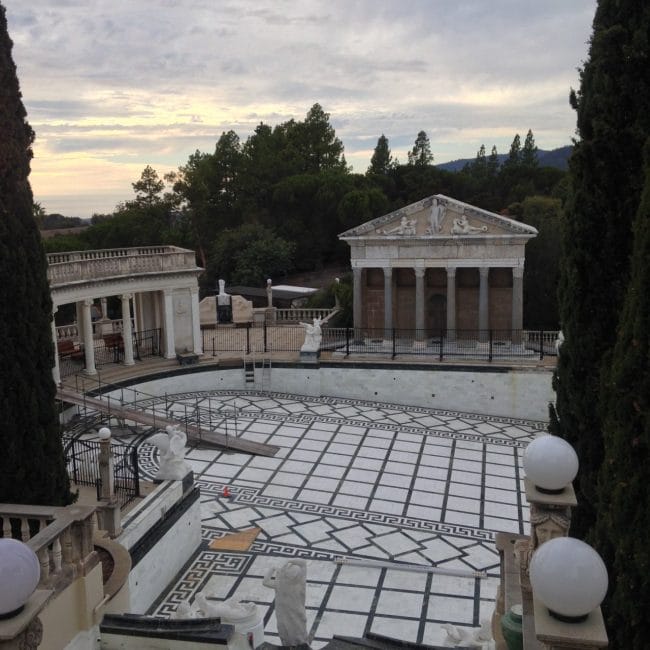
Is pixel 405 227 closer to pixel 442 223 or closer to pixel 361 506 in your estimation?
pixel 442 223

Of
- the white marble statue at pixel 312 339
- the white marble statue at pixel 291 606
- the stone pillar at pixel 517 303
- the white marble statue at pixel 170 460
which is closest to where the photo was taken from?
the white marble statue at pixel 291 606

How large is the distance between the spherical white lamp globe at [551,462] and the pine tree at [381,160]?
2186 inches

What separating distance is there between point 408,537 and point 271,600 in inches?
133

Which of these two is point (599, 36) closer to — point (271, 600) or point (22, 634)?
point (22, 634)

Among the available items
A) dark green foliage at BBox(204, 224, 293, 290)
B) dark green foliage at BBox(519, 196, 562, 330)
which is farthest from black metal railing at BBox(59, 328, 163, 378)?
dark green foliage at BBox(204, 224, 293, 290)

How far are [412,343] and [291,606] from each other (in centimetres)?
1954

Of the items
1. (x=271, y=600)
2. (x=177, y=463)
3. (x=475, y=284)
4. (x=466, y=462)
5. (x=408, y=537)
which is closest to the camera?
(x=271, y=600)

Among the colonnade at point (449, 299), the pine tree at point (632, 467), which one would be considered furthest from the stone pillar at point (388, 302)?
the pine tree at point (632, 467)

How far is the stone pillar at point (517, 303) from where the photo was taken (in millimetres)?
25312

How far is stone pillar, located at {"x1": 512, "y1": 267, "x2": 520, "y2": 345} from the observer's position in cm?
2531

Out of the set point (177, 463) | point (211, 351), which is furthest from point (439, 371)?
point (177, 463)

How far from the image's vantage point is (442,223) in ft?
83.3

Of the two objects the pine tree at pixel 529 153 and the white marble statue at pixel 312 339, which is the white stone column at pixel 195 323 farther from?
the pine tree at pixel 529 153

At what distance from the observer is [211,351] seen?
25.7 metres
